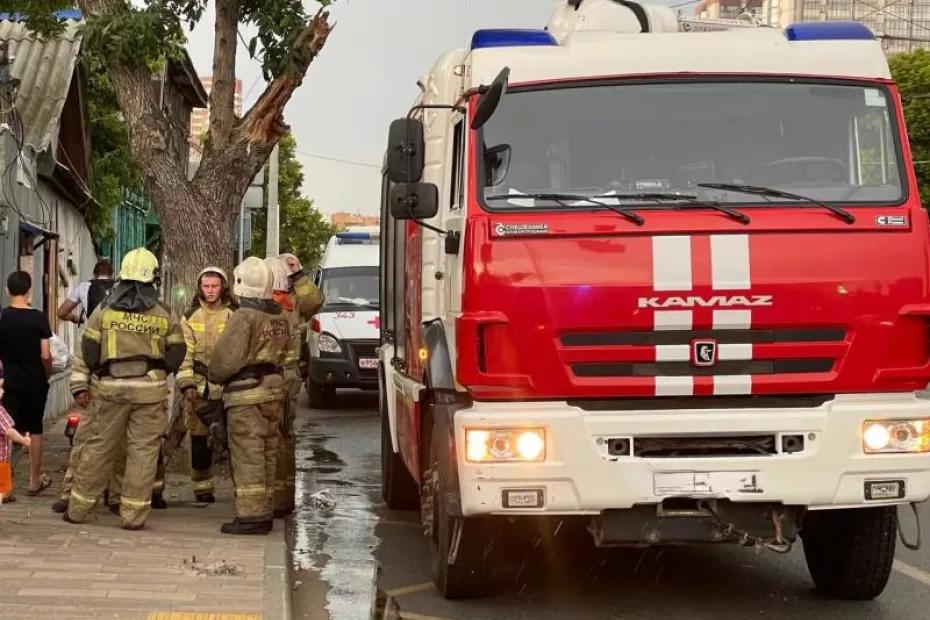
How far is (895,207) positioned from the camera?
6133mm

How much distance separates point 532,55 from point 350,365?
1133cm

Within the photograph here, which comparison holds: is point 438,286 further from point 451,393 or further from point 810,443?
point 810,443

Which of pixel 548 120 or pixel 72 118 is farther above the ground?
pixel 72 118

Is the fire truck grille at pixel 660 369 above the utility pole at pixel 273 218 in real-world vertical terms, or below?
below

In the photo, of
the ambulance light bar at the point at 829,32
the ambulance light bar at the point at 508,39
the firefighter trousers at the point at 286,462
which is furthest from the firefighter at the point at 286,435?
the ambulance light bar at the point at 829,32

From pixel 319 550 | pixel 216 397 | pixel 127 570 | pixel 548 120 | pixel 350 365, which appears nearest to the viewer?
pixel 548 120

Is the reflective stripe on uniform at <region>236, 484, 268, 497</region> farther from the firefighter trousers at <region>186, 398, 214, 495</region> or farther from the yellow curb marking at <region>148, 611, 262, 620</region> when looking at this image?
the yellow curb marking at <region>148, 611, 262, 620</region>

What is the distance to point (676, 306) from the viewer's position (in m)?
5.89

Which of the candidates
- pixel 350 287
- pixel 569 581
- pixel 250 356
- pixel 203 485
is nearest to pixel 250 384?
pixel 250 356

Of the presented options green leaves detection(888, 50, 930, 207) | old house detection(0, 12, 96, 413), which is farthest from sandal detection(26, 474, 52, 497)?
green leaves detection(888, 50, 930, 207)

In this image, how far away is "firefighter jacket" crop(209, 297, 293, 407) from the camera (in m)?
8.15

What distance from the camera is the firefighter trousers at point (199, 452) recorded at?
30.4 ft

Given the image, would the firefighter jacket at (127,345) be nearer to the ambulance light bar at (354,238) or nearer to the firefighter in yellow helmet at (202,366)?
the firefighter in yellow helmet at (202,366)

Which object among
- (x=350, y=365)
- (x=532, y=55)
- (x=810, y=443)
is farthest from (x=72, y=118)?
(x=810, y=443)
